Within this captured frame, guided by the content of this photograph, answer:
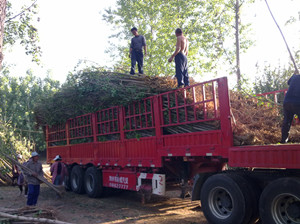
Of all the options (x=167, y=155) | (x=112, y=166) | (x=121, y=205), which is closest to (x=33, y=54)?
(x=112, y=166)

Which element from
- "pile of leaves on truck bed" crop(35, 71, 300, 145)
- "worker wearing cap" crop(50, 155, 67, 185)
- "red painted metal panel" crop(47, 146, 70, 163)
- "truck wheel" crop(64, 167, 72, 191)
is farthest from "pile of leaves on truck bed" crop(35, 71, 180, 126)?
"truck wheel" crop(64, 167, 72, 191)

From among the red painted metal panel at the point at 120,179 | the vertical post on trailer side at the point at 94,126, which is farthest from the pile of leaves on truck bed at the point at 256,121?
the vertical post on trailer side at the point at 94,126

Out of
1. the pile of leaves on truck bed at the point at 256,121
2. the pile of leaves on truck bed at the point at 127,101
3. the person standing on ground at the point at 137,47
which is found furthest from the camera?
the person standing on ground at the point at 137,47

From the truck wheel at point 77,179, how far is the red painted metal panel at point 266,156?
685cm

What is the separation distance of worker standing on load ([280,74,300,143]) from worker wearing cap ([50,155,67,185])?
26.2 feet

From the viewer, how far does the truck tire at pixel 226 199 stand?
5000 millimetres

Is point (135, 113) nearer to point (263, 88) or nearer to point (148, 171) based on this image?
point (148, 171)

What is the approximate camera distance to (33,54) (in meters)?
13.9

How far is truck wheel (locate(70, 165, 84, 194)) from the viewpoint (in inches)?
424

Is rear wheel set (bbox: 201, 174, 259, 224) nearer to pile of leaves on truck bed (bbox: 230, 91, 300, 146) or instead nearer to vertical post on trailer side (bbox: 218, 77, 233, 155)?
vertical post on trailer side (bbox: 218, 77, 233, 155)

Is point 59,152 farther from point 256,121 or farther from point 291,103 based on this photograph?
point 291,103

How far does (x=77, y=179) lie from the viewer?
11016 millimetres

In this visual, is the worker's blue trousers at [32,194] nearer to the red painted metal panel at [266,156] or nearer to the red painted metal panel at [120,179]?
the red painted metal panel at [120,179]

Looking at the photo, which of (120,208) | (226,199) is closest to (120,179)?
(120,208)
